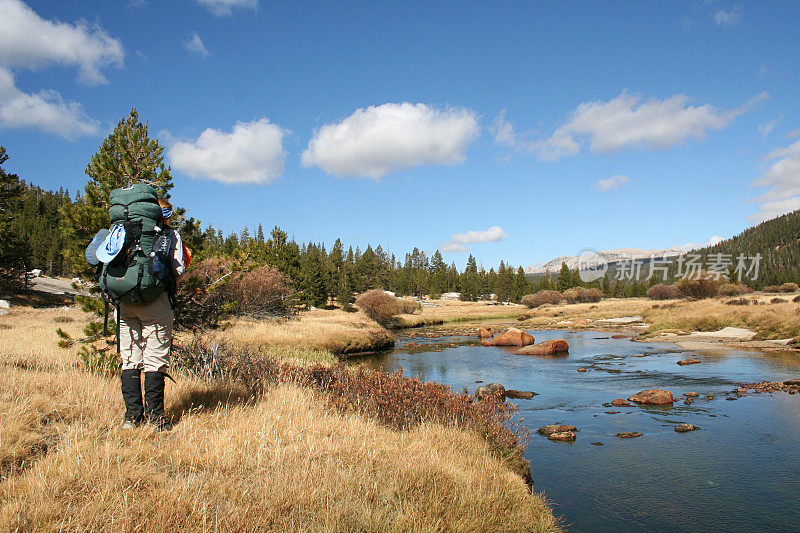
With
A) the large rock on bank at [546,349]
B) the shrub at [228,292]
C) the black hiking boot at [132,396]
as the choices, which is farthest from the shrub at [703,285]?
the black hiking boot at [132,396]

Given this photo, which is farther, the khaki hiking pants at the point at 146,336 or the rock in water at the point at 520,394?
the rock in water at the point at 520,394

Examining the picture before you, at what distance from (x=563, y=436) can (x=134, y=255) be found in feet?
31.6

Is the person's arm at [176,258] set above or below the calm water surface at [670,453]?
above

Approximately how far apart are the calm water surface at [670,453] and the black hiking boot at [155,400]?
222 inches

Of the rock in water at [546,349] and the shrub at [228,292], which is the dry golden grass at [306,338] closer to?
the shrub at [228,292]

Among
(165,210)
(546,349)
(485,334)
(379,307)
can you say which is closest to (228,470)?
(165,210)

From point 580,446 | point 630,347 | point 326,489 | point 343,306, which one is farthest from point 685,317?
point 343,306

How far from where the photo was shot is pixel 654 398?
13680 mm

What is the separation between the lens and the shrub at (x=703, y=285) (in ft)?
180

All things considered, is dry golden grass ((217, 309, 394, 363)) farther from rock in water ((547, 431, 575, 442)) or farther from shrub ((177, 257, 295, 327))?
rock in water ((547, 431, 575, 442))

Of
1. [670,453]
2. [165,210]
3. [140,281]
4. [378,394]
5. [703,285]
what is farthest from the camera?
[703,285]

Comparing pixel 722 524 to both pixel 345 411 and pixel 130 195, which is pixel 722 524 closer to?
pixel 345 411

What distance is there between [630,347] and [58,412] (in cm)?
2951

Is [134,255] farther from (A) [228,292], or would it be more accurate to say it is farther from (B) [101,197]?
(A) [228,292]
